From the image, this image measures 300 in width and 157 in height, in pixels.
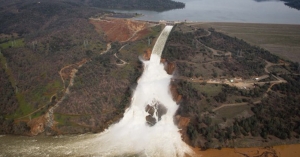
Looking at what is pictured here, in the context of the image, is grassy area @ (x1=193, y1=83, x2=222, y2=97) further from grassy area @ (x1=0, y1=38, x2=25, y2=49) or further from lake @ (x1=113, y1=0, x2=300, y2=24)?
lake @ (x1=113, y1=0, x2=300, y2=24)

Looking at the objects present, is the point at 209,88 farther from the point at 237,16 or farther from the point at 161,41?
the point at 237,16

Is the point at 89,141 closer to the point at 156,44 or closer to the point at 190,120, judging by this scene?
the point at 190,120

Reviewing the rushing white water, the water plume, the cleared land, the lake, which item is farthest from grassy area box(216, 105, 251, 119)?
the lake

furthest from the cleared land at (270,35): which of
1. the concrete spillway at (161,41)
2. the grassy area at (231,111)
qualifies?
the grassy area at (231,111)

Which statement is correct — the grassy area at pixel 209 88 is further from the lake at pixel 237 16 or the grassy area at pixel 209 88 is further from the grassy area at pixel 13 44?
the lake at pixel 237 16

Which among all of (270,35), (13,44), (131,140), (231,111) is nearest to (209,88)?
(231,111)

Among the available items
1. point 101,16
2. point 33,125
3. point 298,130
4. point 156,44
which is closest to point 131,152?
point 33,125
